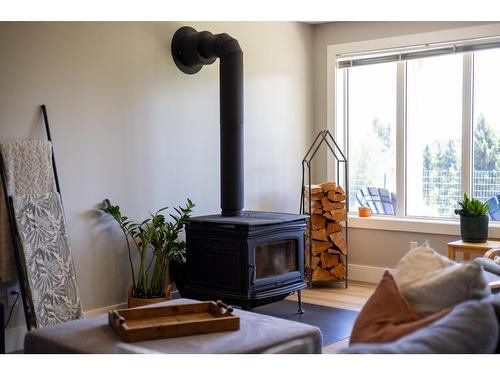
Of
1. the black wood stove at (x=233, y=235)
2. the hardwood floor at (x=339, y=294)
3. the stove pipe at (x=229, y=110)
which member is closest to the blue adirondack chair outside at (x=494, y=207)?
the hardwood floor at (x=339, y=294)

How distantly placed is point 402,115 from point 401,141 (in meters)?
0.23

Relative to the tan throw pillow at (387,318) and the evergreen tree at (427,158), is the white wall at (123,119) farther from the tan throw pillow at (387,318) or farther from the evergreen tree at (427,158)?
the tan throw pillow at (387,318)

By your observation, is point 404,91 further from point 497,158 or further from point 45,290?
point 45,290

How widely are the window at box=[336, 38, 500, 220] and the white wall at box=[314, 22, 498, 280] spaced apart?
0.55 ft

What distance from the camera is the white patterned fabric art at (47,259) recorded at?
375 centimetres

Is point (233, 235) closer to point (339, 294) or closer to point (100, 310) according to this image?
point (100, 310)

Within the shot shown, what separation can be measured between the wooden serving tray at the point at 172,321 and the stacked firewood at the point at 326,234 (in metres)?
2.78

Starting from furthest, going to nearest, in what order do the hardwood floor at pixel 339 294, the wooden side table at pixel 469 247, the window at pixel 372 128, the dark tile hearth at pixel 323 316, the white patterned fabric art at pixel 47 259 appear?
1. the window at pixel 372 128
2. the hardwood floor at pixel 339 294
3. the wooden side table at pixel 469 247
4. the dark tile hearth at pixel 323 316
5. the white patterned fabric art at pixel 47 259

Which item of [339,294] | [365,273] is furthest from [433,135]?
[339,294]

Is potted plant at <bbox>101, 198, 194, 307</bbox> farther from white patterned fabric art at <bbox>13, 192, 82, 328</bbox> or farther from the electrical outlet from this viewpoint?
the electrical outlet

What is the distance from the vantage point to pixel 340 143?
6.17 meters

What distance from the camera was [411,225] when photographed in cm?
560

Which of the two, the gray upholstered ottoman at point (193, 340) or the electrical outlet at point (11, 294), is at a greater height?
the gray upholstered ottoman at point (193, 340)
